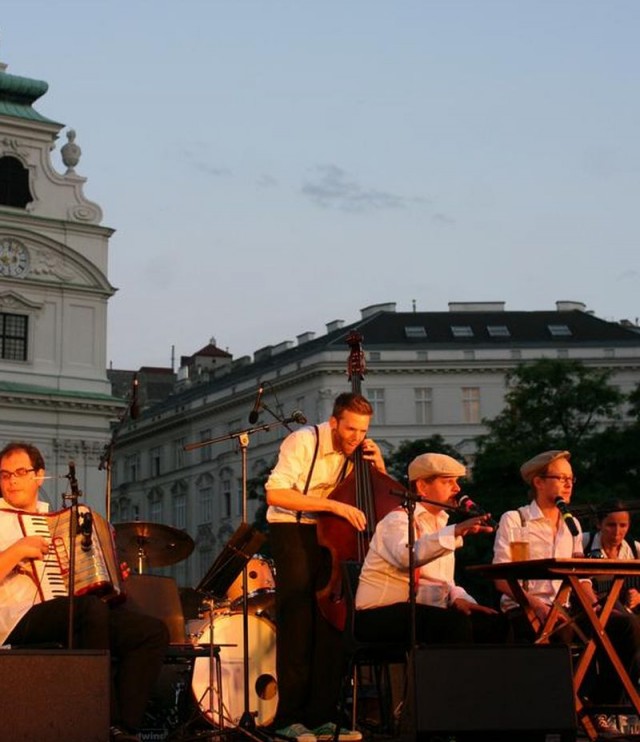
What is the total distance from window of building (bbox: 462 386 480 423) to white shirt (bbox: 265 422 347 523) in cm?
5821

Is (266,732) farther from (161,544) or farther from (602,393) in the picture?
(602,393)

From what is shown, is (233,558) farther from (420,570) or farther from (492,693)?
(492,693)

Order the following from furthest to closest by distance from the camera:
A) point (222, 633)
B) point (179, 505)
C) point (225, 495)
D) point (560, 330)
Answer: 1. point (179, 505)
2. point (225, 495)
3. point (560, 330)
4. point (222, 633)

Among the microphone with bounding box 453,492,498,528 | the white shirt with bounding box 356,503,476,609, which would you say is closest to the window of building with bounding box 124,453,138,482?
the white shirt with bounding box 356,503,476,609

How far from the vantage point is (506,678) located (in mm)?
7531

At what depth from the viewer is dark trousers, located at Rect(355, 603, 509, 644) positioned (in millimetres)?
8336

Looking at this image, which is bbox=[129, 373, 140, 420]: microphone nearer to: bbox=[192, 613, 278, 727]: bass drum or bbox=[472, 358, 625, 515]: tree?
bbox=[192, 613, 278, 727]: bass drum

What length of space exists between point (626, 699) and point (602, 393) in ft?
130

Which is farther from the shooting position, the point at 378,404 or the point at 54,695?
the point at 378,404

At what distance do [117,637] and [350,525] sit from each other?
167 cm

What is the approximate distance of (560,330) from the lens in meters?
70.8

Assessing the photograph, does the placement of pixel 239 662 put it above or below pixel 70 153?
below

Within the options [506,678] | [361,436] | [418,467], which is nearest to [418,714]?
[506,678]

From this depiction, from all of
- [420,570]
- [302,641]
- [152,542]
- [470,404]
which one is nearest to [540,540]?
[420,570]
